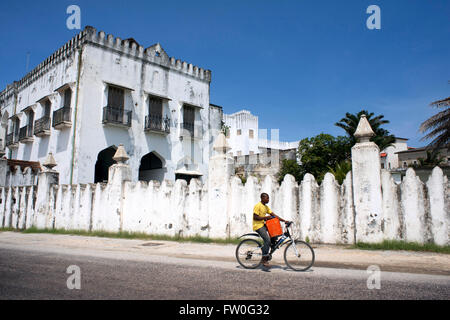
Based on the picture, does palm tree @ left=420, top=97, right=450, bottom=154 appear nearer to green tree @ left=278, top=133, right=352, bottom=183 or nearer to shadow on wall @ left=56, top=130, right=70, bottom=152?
green tree @ left=278, top=133, right=352, bottom=183

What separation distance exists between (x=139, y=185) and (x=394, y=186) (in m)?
8.50

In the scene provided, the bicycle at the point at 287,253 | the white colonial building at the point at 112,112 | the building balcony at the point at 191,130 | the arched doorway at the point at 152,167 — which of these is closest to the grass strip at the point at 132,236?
the bicycle at the point at 287,253

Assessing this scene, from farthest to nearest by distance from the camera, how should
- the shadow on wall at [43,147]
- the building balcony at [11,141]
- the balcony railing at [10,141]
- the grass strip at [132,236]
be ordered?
the balcony railing at [10,141]
the building balcony at [11,141]
the shadow on wall at [43,147]
the grass strip at [132,236]

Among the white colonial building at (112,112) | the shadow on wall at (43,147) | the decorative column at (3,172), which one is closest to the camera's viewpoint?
the white colonial building at (112,112)

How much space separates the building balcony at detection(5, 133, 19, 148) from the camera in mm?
26859

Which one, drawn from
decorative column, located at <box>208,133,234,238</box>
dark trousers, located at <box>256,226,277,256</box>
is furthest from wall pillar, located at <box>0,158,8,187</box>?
dark trousers, located at <box>256,226,277,256</box>

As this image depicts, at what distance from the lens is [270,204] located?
10.1 metres

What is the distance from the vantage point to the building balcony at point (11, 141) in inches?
1057

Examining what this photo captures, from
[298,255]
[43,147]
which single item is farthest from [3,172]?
[298,255]

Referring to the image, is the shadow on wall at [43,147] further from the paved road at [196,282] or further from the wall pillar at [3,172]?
the paved road at [196,282]

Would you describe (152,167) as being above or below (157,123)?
below

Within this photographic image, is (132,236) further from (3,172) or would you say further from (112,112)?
(3,172)

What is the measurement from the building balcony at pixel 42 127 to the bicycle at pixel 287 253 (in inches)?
780

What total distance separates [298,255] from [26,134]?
24683 mm
